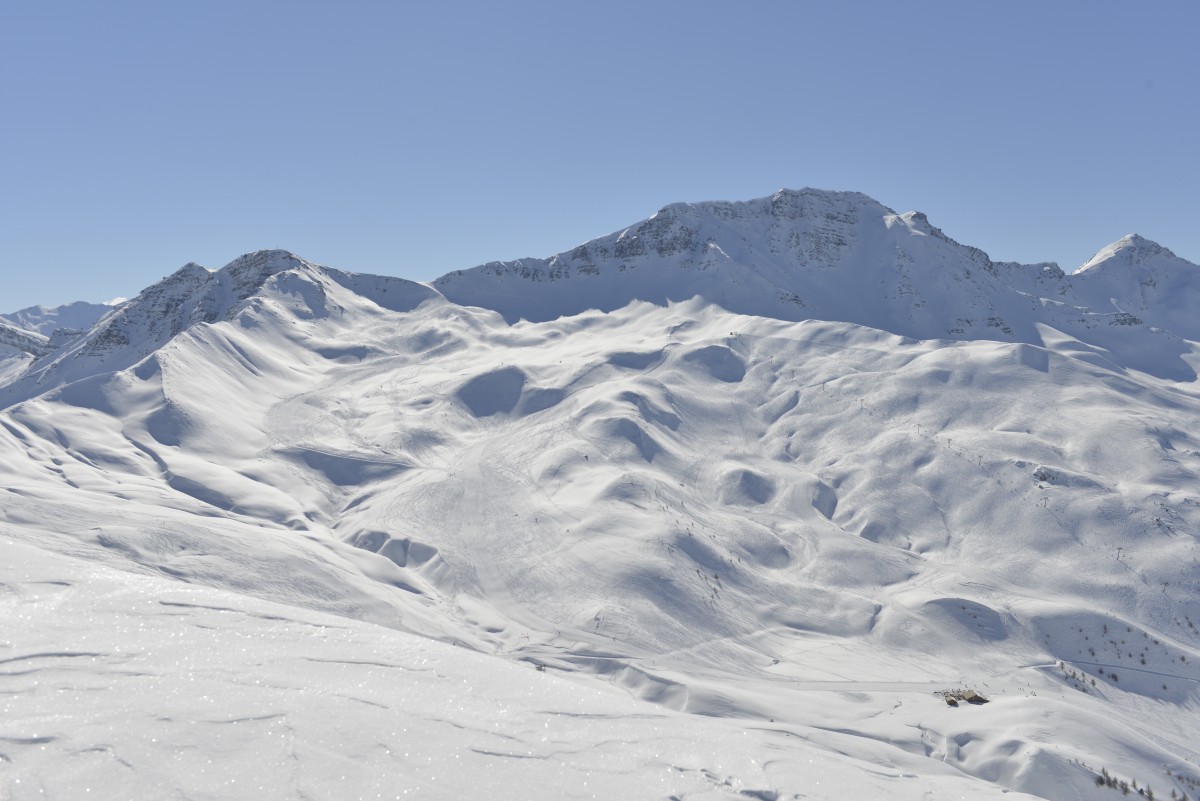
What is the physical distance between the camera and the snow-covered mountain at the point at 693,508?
76.7ft

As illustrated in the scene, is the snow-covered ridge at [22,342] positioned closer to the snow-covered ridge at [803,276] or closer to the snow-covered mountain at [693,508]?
the snow-covered mountain at [693,508]

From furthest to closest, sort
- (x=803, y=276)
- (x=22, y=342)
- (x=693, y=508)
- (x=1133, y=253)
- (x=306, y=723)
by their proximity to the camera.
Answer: (x=22, y=342) < (x=1133, y=253) < (x=803, y=276) < (x=693, y=508) < (x=306, y=723)

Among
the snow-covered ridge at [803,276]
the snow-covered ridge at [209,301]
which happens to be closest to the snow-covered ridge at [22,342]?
the snow-covered ridge at [209,301]

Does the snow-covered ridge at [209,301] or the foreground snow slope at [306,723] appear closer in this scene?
the foreground snow slope at [306,723]

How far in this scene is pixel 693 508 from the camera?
4709cm

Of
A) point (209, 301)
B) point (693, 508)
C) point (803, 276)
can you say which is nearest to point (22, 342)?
point (209, 301)

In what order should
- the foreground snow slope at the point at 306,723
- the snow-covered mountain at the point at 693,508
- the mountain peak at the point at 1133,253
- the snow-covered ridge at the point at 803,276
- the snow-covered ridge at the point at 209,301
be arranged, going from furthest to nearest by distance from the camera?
the mountain peak at the point at 1133,253 → the snow-covered ridge at the point at 803,276 → the snow-covered ridge at the point at 209,301 → the snow-covered mountain at the point at 693,508 → the foreground snow slope at the point at 306,723

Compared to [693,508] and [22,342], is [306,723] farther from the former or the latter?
[22,342]

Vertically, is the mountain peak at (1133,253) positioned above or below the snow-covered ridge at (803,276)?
above

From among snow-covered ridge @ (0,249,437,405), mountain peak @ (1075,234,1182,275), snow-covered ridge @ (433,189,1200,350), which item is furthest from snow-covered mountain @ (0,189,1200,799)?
mountain peak @ (1075,234,1182,275)

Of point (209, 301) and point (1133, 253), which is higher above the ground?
point (1133, 253)

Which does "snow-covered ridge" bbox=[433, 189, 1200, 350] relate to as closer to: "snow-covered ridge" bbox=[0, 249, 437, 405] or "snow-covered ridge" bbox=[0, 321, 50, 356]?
"snow-covered ridge" bbox=[0, 249, 437, 405]

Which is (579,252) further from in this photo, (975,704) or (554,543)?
(975,704)

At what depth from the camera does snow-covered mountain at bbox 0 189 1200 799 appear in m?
23.4
